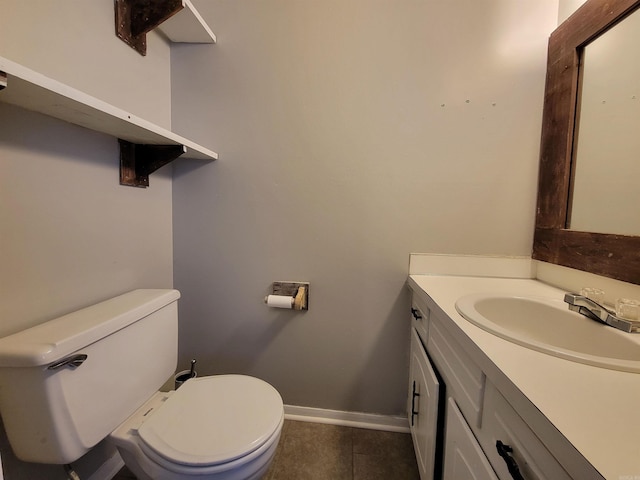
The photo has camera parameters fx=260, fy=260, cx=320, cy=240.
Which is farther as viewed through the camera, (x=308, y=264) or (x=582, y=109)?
(x=308, y=264)

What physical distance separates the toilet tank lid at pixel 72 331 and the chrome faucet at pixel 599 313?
1378 millimetres

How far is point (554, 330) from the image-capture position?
0.85m

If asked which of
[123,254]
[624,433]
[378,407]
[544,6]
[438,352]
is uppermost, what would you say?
[544,6]

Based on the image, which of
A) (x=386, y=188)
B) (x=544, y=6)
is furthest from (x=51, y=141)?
(x=544, y=6)

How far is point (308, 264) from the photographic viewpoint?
1.33 metres

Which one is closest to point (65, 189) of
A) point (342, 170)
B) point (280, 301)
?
point (280, 301)

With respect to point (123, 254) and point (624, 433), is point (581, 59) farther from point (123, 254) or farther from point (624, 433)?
point (123, 254)

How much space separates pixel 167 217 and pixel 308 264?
30.3 inches

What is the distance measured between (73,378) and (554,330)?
4.75ft

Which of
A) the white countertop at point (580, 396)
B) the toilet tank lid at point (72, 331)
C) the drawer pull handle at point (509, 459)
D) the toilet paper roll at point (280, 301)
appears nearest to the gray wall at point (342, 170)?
the toilet paper roll at point (280, 301)

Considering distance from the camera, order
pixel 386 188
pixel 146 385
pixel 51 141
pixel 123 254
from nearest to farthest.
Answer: pixel 51 141
pixel 146 385
pixel 123 254
pixel 386 188

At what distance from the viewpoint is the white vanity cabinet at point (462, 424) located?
449 mm

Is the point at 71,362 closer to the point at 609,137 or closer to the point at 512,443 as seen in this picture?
the point at 512,443

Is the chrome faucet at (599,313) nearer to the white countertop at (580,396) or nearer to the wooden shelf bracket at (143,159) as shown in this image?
the white countertop at (580,396)
